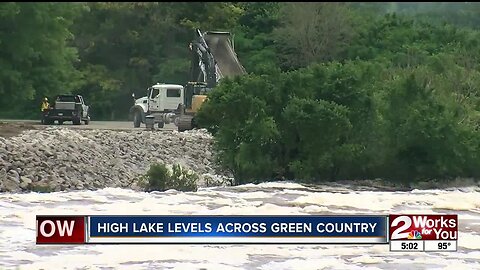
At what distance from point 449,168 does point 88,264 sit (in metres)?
10.4

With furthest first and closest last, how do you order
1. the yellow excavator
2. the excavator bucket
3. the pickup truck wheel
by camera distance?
the pickup truck wheel < the excavator bucket < the yellow excavator

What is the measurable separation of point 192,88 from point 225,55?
1.37m

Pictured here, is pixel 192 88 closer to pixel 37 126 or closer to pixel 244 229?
pixel 37 126

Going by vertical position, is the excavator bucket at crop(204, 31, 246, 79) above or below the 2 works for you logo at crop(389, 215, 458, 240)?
above

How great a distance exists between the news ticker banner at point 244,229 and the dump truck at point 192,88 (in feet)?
49.4

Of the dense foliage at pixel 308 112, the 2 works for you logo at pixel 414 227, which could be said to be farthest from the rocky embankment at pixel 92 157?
the 2 works for you logo at pixel 414 227

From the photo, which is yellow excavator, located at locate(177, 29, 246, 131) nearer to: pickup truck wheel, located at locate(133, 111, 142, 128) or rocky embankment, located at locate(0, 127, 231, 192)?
rocky embankment, located at locate(0, 127, 231, 192)

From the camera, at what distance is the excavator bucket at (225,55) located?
2465 centimetres

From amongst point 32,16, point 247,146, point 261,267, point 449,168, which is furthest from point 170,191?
point 261,267

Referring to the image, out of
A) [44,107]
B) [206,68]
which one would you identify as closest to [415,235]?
[206,68]

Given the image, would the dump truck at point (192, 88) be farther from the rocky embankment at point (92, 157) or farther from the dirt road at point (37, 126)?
the rocky embankment at point (92, 157)

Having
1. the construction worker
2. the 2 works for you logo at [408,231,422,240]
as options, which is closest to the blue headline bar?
the 2 works for you logo at [408,231,422,240]

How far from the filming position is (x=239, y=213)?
12.8m

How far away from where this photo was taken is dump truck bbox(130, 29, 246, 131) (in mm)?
24344
